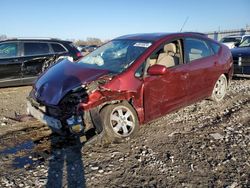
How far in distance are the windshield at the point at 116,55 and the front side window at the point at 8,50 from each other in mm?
3959

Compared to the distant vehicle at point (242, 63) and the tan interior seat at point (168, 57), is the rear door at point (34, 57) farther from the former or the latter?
the distant vehicle at point (242, 63)

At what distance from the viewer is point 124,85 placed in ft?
16.1

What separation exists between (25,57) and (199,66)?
5532mm

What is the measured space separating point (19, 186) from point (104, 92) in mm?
1834

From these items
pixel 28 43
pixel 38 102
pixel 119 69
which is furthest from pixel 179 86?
pixel 28 43

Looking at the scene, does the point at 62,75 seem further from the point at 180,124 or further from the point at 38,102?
the point at 180,124

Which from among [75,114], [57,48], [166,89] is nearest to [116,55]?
[166,89]

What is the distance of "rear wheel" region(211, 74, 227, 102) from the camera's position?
706 cm

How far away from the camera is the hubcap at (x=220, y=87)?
7.10 metres

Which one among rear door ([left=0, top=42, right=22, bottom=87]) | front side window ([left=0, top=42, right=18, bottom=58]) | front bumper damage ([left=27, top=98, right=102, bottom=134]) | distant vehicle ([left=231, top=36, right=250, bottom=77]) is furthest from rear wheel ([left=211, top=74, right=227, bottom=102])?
front side window ([left=0, top=42, right=18, bottom=58])

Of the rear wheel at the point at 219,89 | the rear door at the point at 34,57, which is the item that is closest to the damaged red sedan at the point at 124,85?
the rear wheel at the point at 219,89

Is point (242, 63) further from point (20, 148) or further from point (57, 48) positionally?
point (20, 148)

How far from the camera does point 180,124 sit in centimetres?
575

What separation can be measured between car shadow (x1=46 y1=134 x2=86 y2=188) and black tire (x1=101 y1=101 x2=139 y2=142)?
0.48 metres
